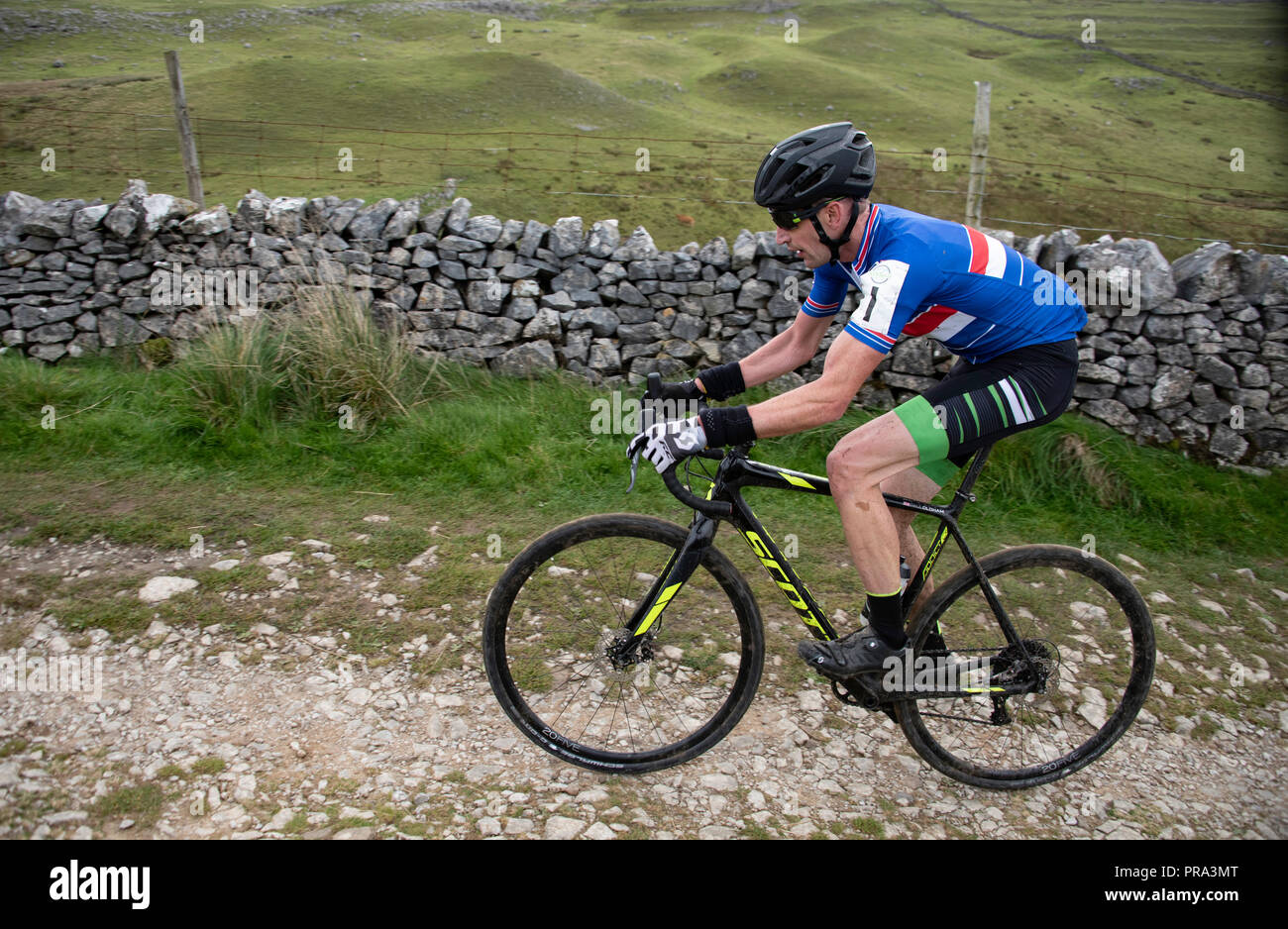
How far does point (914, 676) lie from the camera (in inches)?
123

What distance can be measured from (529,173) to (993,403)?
1013 centimetres

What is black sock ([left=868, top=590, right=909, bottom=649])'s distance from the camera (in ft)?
9.81

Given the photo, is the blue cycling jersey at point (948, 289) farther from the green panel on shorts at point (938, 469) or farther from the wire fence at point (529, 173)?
the wire fence at point (529, 173)

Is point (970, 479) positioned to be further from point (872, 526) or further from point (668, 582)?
point (668, 582)

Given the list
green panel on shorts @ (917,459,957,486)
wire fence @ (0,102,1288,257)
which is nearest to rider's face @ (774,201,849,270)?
green panel on shorts @ (917,459,957,486)

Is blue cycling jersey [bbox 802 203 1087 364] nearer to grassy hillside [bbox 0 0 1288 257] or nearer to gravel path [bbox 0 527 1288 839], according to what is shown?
gravel path [bbox 0 527 1288 839]

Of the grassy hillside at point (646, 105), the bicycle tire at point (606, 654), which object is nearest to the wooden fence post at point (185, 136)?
the grassy hillside at point (646, 105)

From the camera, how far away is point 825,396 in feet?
8.79

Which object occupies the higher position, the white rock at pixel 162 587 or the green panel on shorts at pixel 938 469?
the green panel on shorts at pixel 938 469

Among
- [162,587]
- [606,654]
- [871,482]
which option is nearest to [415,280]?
[162,587]

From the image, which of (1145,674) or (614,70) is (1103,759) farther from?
(614,70)

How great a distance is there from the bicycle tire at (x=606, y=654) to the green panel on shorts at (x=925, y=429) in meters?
0.86

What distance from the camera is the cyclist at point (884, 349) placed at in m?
2.71

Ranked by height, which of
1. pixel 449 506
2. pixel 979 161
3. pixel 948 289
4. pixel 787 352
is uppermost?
pixel 979 161
